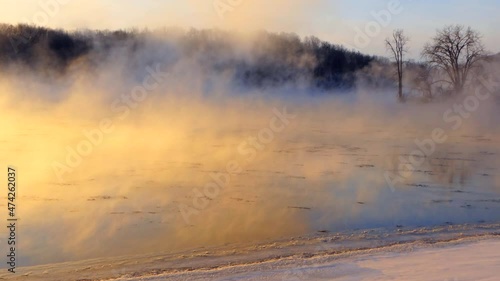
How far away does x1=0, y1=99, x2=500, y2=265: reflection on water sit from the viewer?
8359 millimetres

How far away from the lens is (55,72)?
31375 millimetres

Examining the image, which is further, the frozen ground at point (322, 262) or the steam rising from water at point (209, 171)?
the steam rising from water at point (209, 171)

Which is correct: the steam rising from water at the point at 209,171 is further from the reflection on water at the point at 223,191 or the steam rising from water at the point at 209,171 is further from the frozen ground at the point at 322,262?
the frozen ground at the point at 322,262

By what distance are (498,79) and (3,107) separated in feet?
95.1

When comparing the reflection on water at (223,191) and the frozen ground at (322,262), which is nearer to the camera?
the frozen ground at (322,262)

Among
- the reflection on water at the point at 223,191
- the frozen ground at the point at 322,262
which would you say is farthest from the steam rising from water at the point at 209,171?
the frozen ground at the point at 322,262

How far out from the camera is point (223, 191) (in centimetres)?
1098

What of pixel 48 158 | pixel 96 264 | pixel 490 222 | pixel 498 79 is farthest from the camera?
pixel 498 79

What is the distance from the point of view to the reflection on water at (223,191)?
8.36 m

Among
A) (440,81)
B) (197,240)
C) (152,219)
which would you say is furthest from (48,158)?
(440,81)

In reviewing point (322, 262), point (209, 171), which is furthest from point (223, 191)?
point (322, 262)

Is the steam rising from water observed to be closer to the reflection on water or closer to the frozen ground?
the reflection on water

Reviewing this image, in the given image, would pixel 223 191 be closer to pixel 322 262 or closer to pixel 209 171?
pixel 209 171

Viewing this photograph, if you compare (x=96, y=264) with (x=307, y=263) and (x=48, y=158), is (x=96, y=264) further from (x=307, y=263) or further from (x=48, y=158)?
(x=48, y=158)
